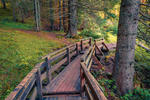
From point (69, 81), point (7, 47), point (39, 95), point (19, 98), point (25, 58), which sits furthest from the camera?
point (7, 47)

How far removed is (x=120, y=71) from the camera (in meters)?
6.33

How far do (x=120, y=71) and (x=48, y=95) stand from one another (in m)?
4.12

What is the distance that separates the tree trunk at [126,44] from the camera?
5496 mm

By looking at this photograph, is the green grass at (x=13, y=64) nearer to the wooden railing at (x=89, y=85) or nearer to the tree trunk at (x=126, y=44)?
the wooden railing at (x=89, y=85)

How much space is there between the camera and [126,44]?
5820 mm

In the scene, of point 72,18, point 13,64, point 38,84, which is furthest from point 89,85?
point 72,18

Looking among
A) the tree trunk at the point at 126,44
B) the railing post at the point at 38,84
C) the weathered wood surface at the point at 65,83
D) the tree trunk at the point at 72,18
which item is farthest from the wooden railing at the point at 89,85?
the tree trunk at the point at 72,18

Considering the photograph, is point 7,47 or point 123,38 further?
point 7,47

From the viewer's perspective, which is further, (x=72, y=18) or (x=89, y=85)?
(x=72, y=18)

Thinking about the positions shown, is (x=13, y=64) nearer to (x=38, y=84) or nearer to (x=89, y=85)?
(x=38, y=84)

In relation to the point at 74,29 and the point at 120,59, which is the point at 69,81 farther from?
the point at 74,29

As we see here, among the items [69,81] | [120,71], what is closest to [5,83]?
[69,81]

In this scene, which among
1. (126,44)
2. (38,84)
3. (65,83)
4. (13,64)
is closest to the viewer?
(38,84)

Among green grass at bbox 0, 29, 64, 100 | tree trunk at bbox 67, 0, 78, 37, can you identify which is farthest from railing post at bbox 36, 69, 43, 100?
tree trunk at bbox 67, 0, 78, 37
